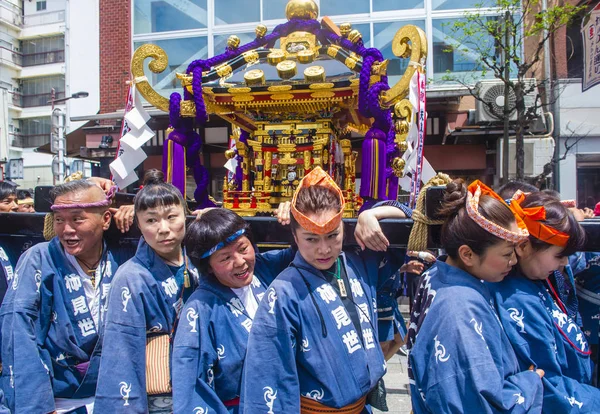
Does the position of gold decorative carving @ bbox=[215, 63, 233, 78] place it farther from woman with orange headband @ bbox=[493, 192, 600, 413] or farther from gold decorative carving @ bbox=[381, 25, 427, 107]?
woman with orange headband @ bbox=[493, 192, 600, 413]

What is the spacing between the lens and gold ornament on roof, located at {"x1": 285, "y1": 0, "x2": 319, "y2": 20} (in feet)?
18.4

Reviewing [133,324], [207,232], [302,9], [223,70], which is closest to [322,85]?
[223,70]

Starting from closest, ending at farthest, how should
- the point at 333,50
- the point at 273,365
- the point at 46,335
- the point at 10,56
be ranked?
the point at 273,365 → the point at 46,335 → the point at 333,50 → the point at 10,56

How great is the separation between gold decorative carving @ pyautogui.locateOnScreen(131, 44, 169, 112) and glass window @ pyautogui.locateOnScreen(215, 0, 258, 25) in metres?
5.87

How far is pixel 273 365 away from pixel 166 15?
11.3 metres

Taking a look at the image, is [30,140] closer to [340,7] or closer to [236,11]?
[236,11]

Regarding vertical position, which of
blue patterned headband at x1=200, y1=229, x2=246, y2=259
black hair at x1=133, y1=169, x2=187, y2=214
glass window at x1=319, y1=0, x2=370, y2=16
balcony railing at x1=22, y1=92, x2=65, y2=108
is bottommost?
blue patterned headband at x1=200, y1=229, x2=246, y2=259

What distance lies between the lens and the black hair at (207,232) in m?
2.04

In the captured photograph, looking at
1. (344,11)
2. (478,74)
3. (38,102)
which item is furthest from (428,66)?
(38,102)

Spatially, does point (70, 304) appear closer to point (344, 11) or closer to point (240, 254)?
point (240, 254)

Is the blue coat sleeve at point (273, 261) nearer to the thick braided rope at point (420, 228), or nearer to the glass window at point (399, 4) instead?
the thick braided rope at point (420, 228)

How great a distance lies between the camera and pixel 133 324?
6.54 ft

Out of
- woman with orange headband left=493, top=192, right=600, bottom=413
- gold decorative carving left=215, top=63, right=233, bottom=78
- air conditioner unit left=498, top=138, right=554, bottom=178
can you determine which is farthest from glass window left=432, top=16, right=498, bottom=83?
woman with orange headband left=493, top=192, right=600, bottom=413

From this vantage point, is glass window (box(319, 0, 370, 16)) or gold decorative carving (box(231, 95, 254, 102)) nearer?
gold decorative carving (box(231, 95, 254, 102))
